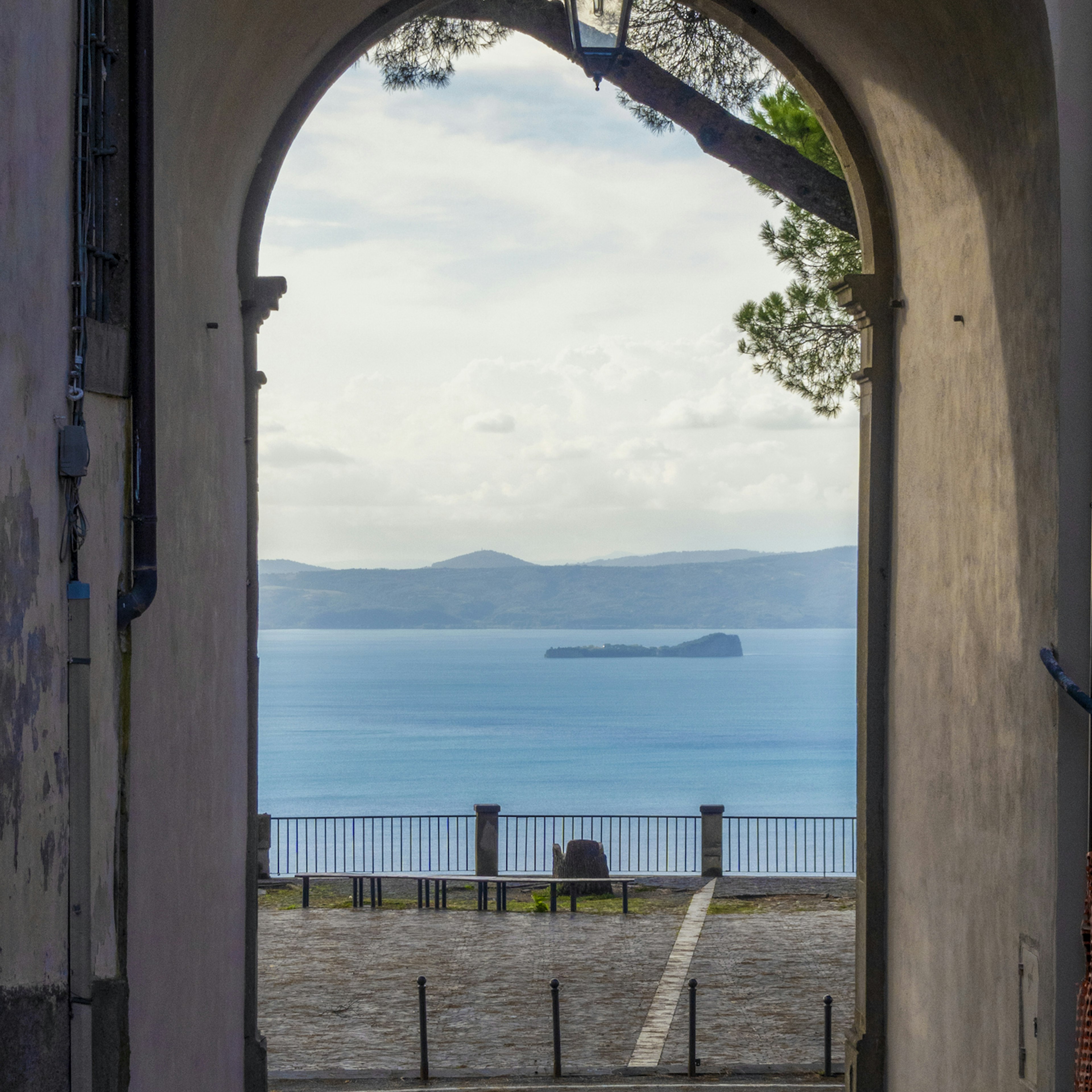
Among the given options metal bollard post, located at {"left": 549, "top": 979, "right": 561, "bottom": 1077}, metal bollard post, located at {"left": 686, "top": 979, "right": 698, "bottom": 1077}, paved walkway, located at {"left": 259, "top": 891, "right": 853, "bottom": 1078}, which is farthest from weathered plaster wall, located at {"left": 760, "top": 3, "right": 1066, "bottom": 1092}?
paved walkway, located at {"left": 259, "top": 891, "right": 853, "bottom": 1078}

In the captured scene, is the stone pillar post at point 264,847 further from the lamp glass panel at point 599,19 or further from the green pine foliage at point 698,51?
the lamp glass panel at point 599,19

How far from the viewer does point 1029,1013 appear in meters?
5.10

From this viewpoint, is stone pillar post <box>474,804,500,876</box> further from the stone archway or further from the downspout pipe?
the downspout pipe

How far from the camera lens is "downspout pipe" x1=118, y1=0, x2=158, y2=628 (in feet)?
15.9

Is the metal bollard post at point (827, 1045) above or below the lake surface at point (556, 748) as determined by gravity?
above

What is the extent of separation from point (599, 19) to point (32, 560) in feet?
12.0

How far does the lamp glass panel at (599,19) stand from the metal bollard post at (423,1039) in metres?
6.64

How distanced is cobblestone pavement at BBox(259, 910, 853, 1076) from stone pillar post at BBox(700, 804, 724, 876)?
3.14m

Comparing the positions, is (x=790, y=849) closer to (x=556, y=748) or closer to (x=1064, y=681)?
(x=556, y=748)

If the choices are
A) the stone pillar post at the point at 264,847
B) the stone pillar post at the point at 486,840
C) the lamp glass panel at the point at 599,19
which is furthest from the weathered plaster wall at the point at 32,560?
the stone pillar post at the point at 486,840

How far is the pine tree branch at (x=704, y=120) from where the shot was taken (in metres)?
9.60

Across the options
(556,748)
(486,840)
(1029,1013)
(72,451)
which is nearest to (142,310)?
(72,451)

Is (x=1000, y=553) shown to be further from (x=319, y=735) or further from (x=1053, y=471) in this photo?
(x=319, y=735)

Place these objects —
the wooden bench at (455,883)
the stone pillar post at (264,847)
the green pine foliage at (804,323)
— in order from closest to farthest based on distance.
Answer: the green pine foliage at (804,323), the wooden bench at (455,883), the stone pillar post at (264,847)
